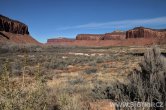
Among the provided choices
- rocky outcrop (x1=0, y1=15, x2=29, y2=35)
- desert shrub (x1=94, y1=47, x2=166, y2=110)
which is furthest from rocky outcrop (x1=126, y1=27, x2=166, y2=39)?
desert shrub (x1=94, y1=47, x2=166, y2=110)

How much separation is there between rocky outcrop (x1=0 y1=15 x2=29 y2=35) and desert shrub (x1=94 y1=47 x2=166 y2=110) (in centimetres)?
11425

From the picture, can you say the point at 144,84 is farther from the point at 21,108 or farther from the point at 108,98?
the point at 21,108

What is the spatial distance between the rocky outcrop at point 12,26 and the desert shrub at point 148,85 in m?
114

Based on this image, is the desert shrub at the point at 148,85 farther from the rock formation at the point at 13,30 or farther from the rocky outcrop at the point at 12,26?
the rocky outcrop at the point at 12,26

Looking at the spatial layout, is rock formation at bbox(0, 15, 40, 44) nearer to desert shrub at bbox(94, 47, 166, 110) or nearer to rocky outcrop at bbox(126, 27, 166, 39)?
rocky outcrop at bbox(126, 27, 166, 39)

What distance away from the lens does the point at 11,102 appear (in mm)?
4258

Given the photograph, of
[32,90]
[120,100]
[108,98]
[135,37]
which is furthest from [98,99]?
[135,37]

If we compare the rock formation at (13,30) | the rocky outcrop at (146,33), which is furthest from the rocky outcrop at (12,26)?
the rocky outcrop at (146,33)

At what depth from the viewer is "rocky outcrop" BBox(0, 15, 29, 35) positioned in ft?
384

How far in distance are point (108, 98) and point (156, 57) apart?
1.54 meters

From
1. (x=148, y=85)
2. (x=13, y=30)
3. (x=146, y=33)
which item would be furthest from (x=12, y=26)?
(x=148, y=85)

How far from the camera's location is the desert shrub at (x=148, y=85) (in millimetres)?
5344

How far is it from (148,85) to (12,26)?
412 feet

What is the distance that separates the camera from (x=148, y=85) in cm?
572
